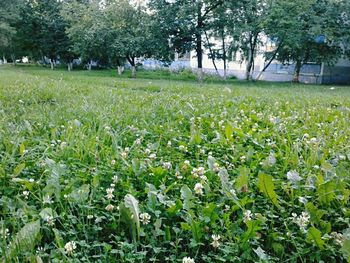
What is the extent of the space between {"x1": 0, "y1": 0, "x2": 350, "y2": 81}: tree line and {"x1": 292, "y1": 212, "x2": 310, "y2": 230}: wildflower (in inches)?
629

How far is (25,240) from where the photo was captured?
108 centimetres

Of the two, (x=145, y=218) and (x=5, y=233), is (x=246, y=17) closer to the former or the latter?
(x=145, y=218)

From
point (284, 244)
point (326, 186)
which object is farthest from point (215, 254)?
point (326, 186)

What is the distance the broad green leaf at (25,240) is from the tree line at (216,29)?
16282 mm

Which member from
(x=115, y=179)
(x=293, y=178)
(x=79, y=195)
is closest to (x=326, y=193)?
(x=293, y=178)

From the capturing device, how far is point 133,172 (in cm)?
169

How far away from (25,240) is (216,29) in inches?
696

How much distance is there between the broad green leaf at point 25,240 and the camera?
3.35 ft

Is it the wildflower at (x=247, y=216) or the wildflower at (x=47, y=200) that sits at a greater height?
the wildflower at (x=47, y=200)

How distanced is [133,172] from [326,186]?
3.06 ft

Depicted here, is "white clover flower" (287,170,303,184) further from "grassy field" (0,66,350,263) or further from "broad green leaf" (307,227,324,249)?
"broad green leaf" (307,227,324,249)

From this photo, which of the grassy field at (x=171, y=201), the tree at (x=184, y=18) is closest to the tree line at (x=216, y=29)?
the tree at (x=184, y=18)

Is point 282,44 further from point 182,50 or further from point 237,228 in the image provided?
point 237,228

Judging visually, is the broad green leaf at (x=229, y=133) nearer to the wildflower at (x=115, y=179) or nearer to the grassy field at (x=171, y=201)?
the grassy field at (x=171, y=201)
